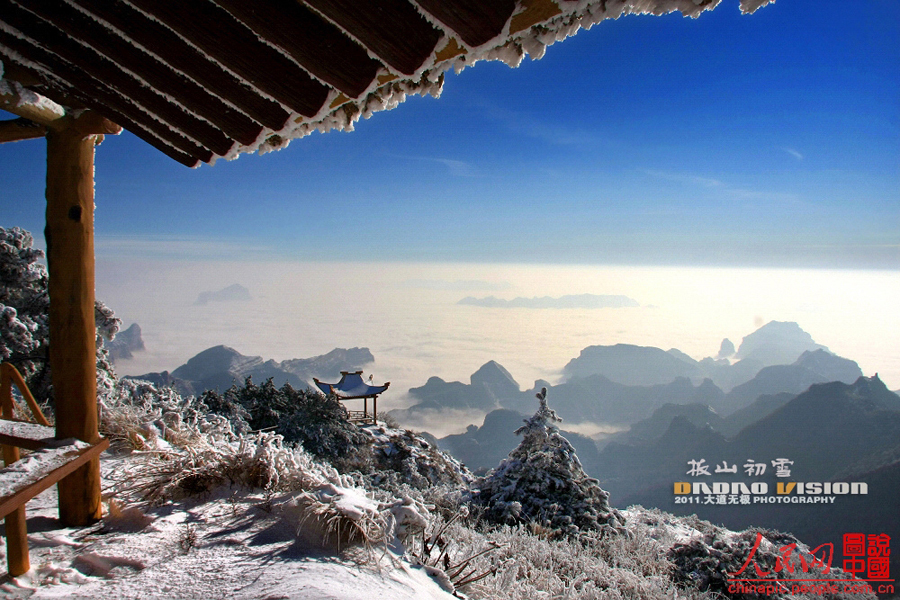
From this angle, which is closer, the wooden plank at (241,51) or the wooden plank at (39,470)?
the wooden plank at (241,51)

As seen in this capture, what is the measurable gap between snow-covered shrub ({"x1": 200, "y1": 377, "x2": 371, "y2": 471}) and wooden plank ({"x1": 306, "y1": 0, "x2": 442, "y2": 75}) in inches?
492

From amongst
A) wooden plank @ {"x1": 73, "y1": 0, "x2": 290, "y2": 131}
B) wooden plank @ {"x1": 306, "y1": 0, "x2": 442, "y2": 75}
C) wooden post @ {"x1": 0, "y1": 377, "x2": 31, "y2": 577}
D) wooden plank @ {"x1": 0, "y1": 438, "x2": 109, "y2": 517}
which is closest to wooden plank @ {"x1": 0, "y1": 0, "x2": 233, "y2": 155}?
wooden plank @ {"x1": 73, "y1": 0, "x2": 290, "y2": 131}

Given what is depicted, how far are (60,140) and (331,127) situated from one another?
2.22 meters

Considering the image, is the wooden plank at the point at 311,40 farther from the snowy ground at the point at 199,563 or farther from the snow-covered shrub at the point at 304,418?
the snow-covered shrub at the point at 304,418

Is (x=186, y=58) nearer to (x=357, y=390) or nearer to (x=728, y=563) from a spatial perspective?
(x=728, y=563)

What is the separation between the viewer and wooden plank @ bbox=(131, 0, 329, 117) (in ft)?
5.42

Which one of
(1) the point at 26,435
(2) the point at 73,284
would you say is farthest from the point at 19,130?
(1) the point at 26,435

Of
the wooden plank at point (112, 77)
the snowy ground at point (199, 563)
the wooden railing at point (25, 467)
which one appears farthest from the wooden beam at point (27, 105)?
the snowy ground at point (199, 563)

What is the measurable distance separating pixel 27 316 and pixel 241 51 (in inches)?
459

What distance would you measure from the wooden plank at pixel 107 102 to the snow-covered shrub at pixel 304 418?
10670mm

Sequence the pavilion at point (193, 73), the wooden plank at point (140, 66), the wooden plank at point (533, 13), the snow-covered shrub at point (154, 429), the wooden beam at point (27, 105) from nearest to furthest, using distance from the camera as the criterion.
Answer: the wooden plank at point (533, 13) → the pavilion at point (193, 73) → the wooden plank at point (140, 66) → the wooden beam at point (27, 105) → the snow-covered shrub at point (154, 429)

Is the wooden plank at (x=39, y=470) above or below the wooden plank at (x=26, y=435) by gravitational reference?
below

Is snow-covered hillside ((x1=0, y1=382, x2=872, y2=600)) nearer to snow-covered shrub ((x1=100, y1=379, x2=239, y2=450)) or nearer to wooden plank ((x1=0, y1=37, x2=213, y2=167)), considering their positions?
snow-covered shrub ((x1=100, y1=379, x2=239, y2=450))

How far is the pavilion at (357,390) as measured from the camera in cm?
1827
